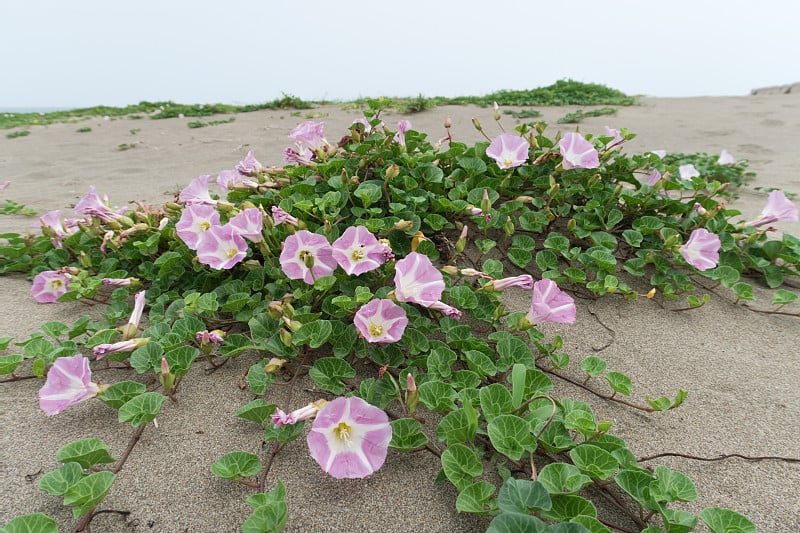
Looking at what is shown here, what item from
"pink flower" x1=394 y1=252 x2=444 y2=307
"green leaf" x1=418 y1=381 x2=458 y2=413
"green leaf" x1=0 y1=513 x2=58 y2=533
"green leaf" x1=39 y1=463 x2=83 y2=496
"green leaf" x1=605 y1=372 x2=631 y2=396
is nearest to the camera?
"green leaf" x1=0 y1=513 x2=58 y2=533

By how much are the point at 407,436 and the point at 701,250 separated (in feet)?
5.50

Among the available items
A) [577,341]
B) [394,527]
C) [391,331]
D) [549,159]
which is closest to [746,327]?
[577,341]

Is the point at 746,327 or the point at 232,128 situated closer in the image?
the point at 746,327

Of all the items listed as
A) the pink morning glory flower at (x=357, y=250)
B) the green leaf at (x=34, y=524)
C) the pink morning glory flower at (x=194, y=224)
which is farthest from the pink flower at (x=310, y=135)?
the green leaf at (x=34, y=524)

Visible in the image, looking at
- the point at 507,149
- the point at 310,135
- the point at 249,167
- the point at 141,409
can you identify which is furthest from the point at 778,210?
the point at 141,409

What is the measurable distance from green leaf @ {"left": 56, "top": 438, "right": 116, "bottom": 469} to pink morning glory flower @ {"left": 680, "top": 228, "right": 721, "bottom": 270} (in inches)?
91.8

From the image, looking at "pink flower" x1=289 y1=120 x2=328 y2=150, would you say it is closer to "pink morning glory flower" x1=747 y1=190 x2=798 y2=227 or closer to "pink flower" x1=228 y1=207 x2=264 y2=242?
"pink flower" x1=228 y1=207 x2=264 y2=242

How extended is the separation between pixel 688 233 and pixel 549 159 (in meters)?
0.79

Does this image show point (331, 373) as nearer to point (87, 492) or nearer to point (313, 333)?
point (313, 333)

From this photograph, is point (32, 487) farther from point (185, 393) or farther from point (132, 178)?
point (132, 178)

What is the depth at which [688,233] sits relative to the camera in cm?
229

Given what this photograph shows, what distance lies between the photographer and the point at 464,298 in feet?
5.80

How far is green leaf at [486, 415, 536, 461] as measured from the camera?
1167 mm

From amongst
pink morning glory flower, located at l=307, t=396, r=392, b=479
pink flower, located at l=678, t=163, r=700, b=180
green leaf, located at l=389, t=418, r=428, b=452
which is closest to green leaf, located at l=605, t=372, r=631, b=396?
green leaf, located at l=389, t=418, r=428, b=452
